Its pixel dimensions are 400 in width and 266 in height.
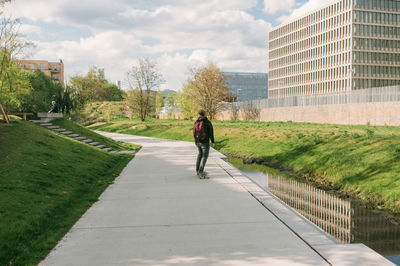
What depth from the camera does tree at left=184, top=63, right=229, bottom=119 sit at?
56.1 m

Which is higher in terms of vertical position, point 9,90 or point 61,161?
point 9,90

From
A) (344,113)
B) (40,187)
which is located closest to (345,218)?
(40,187)

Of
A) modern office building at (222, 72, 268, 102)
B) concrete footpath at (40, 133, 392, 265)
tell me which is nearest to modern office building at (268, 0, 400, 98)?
concrete footpath at (40, 133, 392, 265)

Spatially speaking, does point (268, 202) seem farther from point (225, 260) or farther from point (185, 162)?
point (185, 162)

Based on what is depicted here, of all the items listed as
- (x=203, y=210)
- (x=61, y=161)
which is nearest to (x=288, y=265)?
(x=203, y=210)

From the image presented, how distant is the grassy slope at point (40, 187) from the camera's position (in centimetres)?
528

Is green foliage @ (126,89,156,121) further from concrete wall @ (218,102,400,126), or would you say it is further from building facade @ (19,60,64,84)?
building facade @ (19,60,64,84)

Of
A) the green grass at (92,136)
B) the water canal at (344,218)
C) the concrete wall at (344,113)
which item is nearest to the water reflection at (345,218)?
the water canal at (344,218)

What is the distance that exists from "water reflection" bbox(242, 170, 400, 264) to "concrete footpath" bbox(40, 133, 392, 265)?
110cm

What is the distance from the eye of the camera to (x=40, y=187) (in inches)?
336

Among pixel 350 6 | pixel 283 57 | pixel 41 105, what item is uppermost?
pixel 350 6

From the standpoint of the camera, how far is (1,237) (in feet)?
17.2

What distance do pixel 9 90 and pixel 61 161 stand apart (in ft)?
79.5

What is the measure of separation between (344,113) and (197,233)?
34359 millimetres
